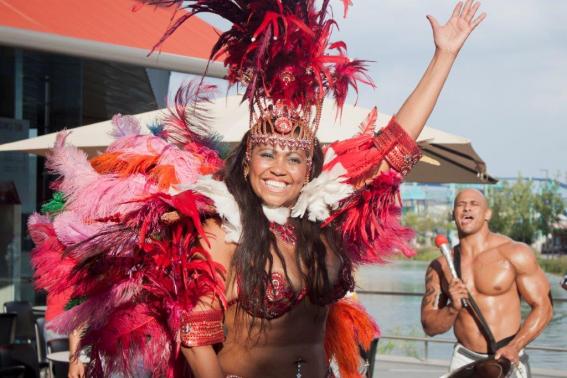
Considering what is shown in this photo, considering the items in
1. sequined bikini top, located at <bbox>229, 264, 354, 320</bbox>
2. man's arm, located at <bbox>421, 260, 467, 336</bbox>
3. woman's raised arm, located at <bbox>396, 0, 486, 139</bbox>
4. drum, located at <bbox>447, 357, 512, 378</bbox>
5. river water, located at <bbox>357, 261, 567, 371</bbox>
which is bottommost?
river water, located at <bbox>357, 261, 567, 371</bbox>

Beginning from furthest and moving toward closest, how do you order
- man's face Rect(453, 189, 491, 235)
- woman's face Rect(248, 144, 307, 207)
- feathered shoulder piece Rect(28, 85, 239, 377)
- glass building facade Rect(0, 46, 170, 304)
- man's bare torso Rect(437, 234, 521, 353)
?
glass building facade Rect(0, 46, 170, 304), man's face Rect(453, 189, 491, 235), man's bare torso Rect(437, 234, 521, 353), woman's face Rect(248, 144, 307, 207), feathered shoulder piece Rect(28, 85, 239, 377)

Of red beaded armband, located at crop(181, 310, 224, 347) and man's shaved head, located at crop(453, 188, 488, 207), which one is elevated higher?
man's shaved head, located at crop(453, 188, 488, 207)

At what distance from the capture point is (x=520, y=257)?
5.54 meters

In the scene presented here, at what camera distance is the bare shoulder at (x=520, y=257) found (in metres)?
5.52

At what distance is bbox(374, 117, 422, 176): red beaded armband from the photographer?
326 cm

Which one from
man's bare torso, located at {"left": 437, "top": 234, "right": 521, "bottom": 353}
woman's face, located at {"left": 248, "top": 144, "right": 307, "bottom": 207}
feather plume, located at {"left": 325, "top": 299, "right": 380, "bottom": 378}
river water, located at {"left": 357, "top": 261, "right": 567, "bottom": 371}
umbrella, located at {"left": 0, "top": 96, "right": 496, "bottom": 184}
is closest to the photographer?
woman's face, located at {"left": 248, "top": 144, "right": 307, "bottom": 207}

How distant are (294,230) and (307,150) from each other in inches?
11.4

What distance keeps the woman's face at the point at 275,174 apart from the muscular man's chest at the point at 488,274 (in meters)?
2.65

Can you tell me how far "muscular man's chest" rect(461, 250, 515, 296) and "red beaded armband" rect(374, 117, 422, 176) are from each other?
2439mm

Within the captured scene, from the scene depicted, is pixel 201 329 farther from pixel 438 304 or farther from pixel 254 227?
pixel 438 304

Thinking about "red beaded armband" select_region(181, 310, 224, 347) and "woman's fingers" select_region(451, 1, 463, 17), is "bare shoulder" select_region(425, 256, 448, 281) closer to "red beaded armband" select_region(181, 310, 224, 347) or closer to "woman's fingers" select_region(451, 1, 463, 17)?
"woman's fingers" select_region(451, 1, 463, 17)

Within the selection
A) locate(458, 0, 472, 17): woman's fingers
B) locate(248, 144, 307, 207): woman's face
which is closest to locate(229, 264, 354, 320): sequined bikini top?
locate(248, 144, 307, 207): woman's face

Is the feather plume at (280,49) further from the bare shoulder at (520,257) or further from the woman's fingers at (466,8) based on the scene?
the bare shoulder at (520,257)

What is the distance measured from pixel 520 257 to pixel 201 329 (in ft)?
9.97
